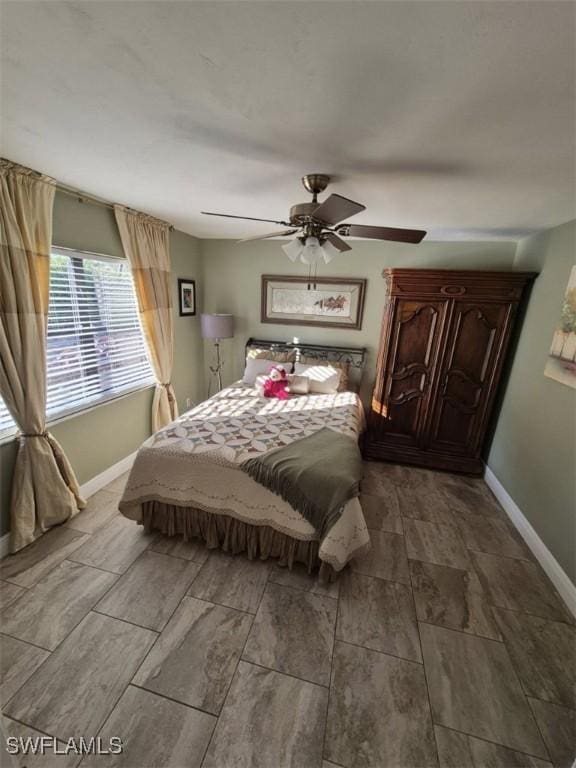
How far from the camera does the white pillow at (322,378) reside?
3398mm

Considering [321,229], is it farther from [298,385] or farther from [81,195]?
[81,195]

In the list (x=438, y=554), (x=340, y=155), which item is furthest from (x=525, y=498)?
(x=340, y=155)

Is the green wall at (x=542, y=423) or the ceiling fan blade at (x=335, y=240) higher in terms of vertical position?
the ceiling fan blade at (x=335, y=240)

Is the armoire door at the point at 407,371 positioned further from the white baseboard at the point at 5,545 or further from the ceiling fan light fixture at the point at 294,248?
the white baseboard at the point at 5,545

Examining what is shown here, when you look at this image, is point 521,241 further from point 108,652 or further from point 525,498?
point 108,652

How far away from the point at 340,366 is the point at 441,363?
3.55 feet

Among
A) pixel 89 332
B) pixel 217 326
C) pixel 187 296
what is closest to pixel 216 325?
pixel 217 326

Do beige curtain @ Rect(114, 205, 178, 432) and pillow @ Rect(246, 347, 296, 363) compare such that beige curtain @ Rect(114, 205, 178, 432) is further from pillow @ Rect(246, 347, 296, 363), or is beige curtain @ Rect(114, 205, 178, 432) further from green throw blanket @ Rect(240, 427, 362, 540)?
green throw blanket @ Rect(240, 427, 362, 540)

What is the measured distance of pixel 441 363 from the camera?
3074 mm

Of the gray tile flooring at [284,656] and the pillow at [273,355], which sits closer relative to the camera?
the gray tile flooring at [284,656]

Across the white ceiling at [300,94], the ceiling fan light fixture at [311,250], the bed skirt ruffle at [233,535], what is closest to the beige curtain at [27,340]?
the white ceiling at [300,94]

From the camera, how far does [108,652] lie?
1.50 m

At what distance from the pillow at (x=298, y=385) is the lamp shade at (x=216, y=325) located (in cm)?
108

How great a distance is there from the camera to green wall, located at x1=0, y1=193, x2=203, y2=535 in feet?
7.30
